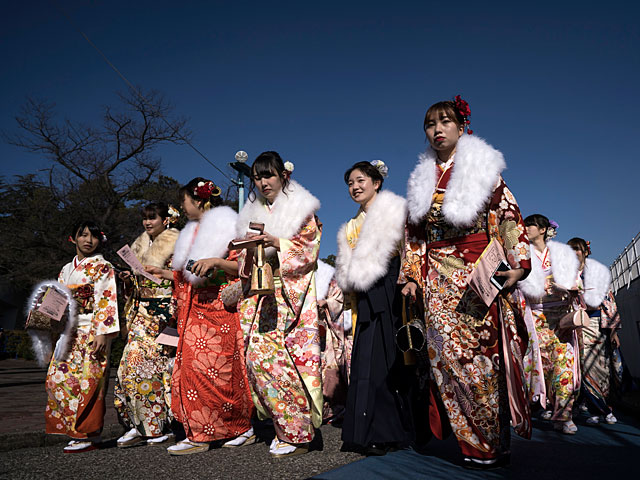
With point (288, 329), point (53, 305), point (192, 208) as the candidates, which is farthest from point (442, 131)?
point (53, 305)

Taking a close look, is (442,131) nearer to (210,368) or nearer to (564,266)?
(210,368)

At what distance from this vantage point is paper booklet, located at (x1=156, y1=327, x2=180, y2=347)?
415 centimetres

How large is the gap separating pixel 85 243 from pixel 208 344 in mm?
1449

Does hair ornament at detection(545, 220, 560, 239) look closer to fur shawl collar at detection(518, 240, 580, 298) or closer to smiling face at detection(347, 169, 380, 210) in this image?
fur shawl collar at detection(518, 240, 580, 298)

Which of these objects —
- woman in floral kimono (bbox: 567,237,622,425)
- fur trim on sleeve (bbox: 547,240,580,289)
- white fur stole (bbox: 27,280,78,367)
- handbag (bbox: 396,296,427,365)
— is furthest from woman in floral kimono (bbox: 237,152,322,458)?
woman in floral kimono (bbox: 567,237,622,425)

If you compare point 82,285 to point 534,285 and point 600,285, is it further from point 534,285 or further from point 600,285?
point 600,285

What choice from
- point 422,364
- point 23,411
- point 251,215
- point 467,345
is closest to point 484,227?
point 467,345

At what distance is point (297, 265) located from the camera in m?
3.79

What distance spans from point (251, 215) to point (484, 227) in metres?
1.88

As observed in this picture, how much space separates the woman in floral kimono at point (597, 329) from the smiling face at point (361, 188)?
9.24 ft

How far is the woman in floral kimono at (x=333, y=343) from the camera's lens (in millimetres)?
5621

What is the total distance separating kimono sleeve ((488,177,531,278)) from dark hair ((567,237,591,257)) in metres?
3.13

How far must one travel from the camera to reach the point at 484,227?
3.20 m

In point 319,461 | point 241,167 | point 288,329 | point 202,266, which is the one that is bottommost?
point 319,461
